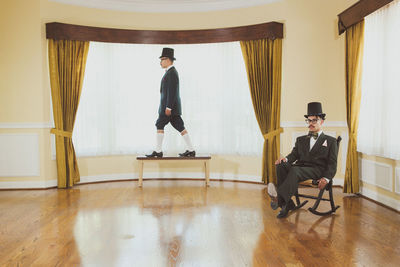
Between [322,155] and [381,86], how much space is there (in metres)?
1.28

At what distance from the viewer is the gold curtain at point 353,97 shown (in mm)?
4887

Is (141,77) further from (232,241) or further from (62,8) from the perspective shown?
(232,241)

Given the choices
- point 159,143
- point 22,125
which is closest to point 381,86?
point 159,143

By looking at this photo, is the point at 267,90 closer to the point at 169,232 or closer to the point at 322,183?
the point at 322,183

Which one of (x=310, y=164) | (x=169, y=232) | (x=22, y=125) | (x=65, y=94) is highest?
(x=65, y=94)

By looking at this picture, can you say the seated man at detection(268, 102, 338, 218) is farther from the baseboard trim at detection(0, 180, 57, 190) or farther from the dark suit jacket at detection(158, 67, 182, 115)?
the baseboard trim at detection(0, 180, 57, 190)

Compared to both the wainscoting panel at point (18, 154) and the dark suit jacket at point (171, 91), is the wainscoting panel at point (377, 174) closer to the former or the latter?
the dark suit jacket at point (171, 91)

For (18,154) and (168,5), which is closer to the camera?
(18,154)

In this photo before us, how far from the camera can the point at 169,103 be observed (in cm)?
571

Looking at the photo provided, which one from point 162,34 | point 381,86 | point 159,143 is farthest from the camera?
point 162,34

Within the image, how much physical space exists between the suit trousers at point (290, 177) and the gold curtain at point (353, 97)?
3.99ft

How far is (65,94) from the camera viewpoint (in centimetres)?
575

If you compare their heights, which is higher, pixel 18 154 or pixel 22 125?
pixel 22 125

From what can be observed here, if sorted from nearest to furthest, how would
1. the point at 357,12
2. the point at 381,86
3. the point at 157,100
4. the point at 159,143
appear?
the point at 381,86 < the point at 357,12 < the point at 159,143 < the point at 157,100
